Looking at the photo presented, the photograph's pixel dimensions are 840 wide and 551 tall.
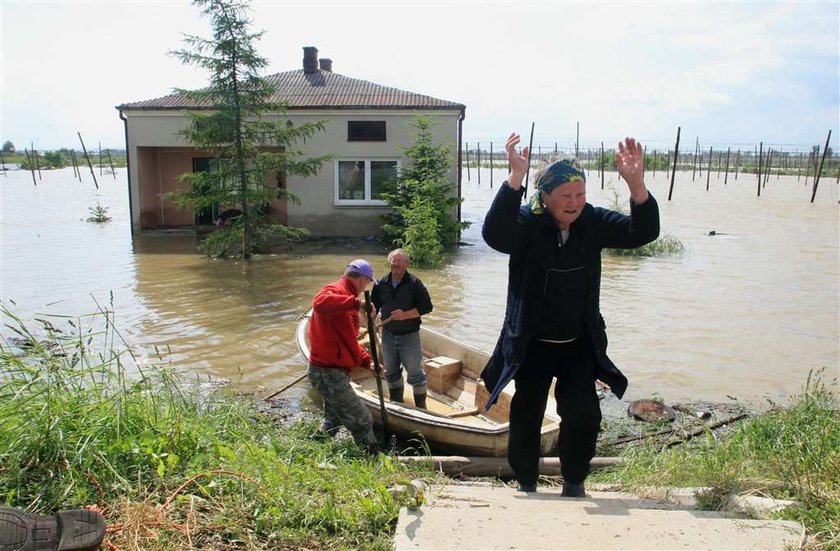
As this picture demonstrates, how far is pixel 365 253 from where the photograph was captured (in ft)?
68.2

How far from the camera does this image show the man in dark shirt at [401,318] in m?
7.49

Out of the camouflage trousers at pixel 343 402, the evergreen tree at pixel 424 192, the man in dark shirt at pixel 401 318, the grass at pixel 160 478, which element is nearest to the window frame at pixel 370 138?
the evergreen tree at pixel 424 192

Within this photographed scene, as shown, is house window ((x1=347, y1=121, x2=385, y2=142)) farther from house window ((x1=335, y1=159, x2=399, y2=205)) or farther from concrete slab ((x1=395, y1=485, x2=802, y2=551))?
concrete slab ((x1=395, y1=485, x2=802, y2=551))

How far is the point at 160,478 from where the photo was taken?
361 cm

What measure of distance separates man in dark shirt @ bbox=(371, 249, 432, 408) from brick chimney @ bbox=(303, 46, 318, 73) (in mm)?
20532

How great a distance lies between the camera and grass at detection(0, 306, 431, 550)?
10.7 feet

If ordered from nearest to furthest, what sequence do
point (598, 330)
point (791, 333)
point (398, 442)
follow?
point (598, 330), point (398, 442), point (791, 333)

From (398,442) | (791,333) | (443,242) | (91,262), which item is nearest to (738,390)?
(791,333)

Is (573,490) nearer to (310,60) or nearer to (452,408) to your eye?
(452,408)

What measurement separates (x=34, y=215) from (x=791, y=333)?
33015mm

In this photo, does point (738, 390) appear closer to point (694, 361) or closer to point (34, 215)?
point (694, 361)

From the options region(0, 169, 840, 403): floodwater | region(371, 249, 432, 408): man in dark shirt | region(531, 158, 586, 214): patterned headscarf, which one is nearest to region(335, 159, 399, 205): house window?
region(0, 169, 840, 403): floodwater

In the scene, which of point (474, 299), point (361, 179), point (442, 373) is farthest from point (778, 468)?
point (361, 179)

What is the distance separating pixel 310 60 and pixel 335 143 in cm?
577
